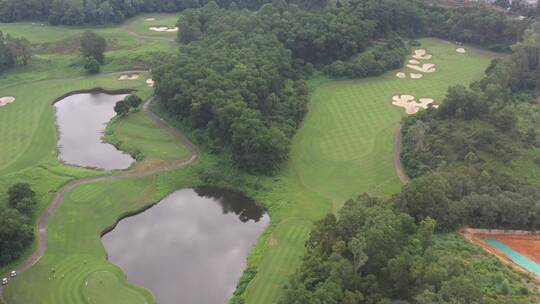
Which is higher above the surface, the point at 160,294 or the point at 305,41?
the point at 305,41

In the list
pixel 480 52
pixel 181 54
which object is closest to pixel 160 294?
pixel 181 54

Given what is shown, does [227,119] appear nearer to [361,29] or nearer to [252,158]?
[252,158]

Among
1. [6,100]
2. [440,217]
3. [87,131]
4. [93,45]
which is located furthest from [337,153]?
[6,100]

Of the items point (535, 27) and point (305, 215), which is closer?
point (305, 215)

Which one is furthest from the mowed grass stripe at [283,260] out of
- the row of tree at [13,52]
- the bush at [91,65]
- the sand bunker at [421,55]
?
the row of tree at [13,52]

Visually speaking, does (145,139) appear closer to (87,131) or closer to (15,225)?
(87,131)

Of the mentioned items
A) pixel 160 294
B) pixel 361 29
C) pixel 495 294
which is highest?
pixel 361 29

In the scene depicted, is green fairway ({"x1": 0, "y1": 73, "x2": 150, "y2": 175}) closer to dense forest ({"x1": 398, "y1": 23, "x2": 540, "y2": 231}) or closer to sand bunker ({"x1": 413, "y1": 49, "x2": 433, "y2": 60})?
dense forest ({"x1": 398, "y1": 23, "x2": 540, "y2": 231})

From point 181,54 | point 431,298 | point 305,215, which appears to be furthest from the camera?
point 181,54

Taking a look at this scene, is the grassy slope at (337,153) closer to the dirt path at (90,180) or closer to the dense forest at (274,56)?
the dense forest at (274,56)
